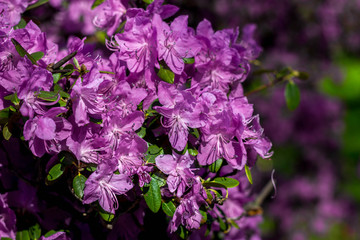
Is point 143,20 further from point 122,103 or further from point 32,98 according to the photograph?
point 32,98

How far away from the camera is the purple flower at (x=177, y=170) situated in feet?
3.41

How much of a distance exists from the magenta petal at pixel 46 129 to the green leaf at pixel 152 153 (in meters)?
0.24

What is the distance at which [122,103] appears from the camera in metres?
1.06

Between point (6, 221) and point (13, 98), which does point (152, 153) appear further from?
point (6, 221)

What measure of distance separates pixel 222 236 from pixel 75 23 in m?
1.65

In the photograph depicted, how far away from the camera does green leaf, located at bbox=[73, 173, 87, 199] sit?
3.32 ft

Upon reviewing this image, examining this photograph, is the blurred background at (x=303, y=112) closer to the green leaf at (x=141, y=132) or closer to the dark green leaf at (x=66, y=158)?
the green leaf at (x=141, y=132)

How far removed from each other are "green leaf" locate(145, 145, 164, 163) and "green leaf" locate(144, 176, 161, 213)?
0.06m

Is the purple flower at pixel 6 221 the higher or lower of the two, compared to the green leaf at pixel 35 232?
higher

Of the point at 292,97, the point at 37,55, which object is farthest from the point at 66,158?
the point at 292,97

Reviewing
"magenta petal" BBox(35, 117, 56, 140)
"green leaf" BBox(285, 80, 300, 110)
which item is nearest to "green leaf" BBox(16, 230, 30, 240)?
"magenta petal" BBox(35, 117, 56, 140)

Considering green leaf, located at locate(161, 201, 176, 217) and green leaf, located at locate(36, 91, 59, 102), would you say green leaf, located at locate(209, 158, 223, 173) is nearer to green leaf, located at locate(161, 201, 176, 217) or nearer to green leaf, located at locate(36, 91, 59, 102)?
green leaf, located at locate(161, 201, 176, 217)

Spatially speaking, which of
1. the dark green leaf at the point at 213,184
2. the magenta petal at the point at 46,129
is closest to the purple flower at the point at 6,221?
the magenta petal at the point at 46,129

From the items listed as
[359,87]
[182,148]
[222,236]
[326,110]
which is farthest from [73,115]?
[359,87]
